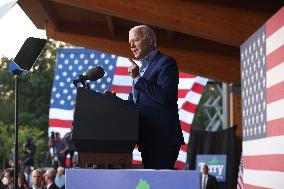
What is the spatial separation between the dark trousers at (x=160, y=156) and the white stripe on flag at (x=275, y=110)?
2.61 metres

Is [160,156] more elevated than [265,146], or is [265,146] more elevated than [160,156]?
[265,146]

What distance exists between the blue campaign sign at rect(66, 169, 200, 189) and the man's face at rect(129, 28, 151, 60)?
704mm

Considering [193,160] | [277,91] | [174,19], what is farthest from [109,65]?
[277,91]

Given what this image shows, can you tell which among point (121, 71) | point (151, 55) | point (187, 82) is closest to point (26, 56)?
point (151, 55)

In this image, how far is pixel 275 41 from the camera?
6.05 m

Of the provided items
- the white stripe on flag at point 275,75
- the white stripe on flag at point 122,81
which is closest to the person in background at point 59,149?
the white stripe on flag at point 122,81

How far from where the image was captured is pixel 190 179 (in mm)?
2723

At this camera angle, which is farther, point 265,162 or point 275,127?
point 265,162

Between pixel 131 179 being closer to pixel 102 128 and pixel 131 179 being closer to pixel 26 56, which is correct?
pixel 102 128

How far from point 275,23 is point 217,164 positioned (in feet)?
26.8

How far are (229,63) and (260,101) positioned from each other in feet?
13.0

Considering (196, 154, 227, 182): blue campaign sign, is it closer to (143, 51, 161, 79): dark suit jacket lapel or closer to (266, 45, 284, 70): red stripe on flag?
(266, 45, 284, 70): red stripe on flag

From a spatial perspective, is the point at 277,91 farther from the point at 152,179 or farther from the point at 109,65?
the point at 109,65

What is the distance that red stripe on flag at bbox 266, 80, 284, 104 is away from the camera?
5.84 meters
